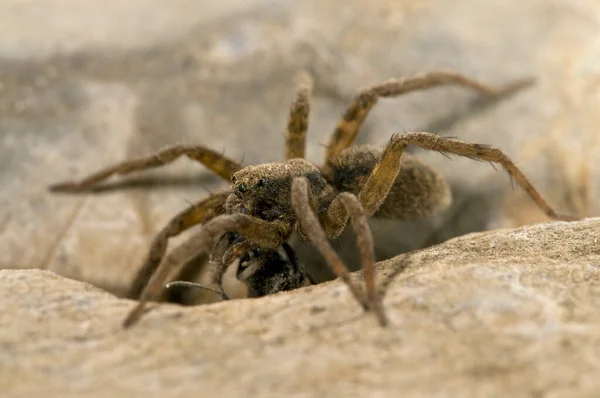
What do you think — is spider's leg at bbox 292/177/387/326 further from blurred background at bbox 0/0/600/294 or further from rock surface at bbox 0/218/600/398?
blurred background at bbox 0/0/600/294

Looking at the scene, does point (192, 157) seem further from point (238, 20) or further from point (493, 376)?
point (493, 376)

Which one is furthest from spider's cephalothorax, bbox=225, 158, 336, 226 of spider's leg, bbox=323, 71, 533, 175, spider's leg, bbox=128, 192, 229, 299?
spider's leg, bbox=323, 71, 533, 175

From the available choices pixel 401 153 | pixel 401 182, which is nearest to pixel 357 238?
pixel 401 153

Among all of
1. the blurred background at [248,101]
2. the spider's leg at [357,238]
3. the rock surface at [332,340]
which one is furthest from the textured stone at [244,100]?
the rock surface at [332,340]

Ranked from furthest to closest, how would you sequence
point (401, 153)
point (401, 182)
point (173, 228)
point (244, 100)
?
1. point (244, 100)
2. point (401, 182)
3. point (173, 228)
4. point (401, 153)

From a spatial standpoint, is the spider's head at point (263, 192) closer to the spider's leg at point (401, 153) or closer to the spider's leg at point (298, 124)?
Result: the spider's leg at point (401, 153)

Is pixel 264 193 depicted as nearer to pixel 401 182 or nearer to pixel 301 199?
pixel 301 199
